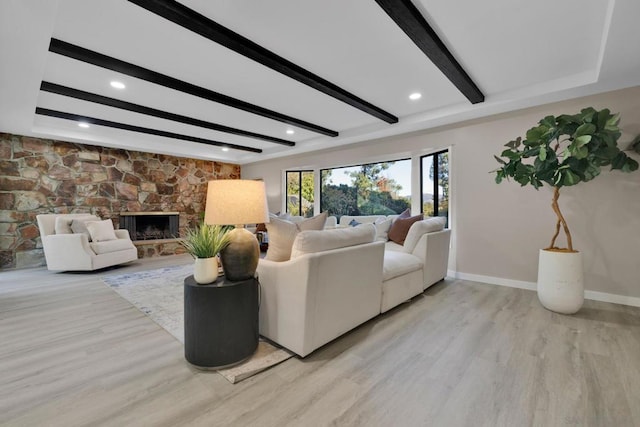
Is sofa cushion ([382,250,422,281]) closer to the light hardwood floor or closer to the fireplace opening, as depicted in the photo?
the light hardwood floor

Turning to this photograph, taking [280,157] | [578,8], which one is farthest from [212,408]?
[280,157]

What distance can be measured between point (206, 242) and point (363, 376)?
129 cm

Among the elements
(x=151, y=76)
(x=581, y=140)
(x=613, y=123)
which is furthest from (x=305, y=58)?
(x=613, y=123)

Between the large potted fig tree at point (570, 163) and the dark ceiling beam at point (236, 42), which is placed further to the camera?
the large potted fig tree at point (570, 163)

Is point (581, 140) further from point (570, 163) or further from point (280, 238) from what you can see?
point (280, 238)

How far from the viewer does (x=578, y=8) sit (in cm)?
190

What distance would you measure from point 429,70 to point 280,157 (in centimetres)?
451

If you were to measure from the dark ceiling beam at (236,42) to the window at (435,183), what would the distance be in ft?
6.06

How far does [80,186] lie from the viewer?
527 cm

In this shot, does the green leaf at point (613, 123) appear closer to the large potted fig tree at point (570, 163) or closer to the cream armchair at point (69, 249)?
the large potted fig tree at point (570, 163)

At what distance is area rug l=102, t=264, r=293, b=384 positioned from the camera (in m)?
1.75

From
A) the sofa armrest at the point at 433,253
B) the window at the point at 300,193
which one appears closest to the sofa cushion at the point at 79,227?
the window at the point at 300,193

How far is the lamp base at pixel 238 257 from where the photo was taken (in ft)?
5.94

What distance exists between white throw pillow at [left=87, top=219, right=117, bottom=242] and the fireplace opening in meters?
1.03
